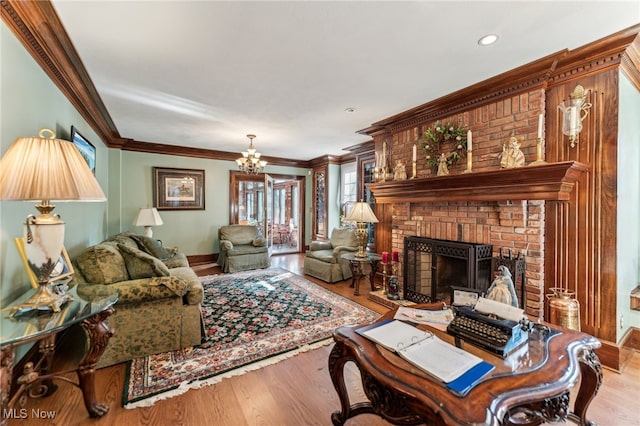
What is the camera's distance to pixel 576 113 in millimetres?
2283

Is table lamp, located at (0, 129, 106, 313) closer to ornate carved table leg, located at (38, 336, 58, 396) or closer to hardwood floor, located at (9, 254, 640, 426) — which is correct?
ornate carved table leg, located at (38, 336, 58, 396)

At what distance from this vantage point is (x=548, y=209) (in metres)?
2.51

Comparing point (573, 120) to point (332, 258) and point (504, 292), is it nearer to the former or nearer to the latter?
point (504, 292)

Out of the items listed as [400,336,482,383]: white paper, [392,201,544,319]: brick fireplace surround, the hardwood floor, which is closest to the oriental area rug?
the hardwood floor

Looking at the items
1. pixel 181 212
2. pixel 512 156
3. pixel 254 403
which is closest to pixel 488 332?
pixel 254 403

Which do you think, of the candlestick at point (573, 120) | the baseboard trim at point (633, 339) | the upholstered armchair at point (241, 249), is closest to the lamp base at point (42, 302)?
the upholstered armchair at point (241, 249)

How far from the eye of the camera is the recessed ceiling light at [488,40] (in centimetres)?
201

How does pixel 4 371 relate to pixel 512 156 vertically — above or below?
below

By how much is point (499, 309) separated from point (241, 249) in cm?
470

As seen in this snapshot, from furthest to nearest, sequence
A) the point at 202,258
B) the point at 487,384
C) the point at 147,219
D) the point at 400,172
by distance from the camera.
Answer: the point at 202,258
the point at 147,219
the point at 400,172
the point at 487,384

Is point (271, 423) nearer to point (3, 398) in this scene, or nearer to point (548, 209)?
point (3, 398)

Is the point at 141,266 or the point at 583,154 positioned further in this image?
the point at 141,266

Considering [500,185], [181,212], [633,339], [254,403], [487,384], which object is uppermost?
[500,185]

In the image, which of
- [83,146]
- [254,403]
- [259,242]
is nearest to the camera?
[254,403]
